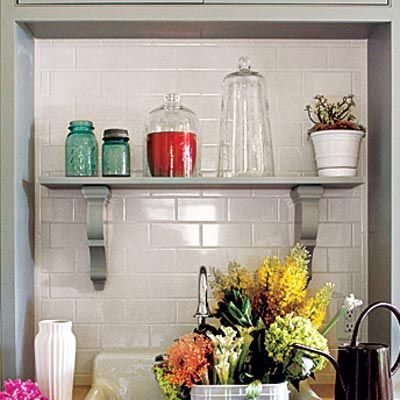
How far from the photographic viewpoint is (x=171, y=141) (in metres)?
2.28

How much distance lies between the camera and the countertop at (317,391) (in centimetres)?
235

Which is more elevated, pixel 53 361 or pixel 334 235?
pixel 334 235

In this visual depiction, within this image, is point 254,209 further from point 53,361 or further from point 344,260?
point 53,361

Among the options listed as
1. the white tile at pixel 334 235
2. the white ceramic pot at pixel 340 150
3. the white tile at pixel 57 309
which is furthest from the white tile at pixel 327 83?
the white tile at pixel 57 309

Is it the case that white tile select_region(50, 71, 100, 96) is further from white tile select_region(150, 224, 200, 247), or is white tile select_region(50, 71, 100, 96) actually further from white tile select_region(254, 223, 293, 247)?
white tile select_region(254, 223, 293, 247)

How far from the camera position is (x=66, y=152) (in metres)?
2.35

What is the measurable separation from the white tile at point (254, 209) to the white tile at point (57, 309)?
0.59 metres

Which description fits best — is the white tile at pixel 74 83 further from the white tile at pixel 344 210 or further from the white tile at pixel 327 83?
the white tile at pixel 344 210

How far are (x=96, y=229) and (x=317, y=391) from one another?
835 millimetres

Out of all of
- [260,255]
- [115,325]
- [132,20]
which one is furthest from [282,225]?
[132,20]

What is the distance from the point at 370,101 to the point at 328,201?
1.12 ft

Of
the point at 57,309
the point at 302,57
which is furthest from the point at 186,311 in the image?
the point at 302,57

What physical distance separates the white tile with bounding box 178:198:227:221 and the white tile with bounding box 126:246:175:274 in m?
0.13

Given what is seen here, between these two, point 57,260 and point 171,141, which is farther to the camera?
point 57,260
